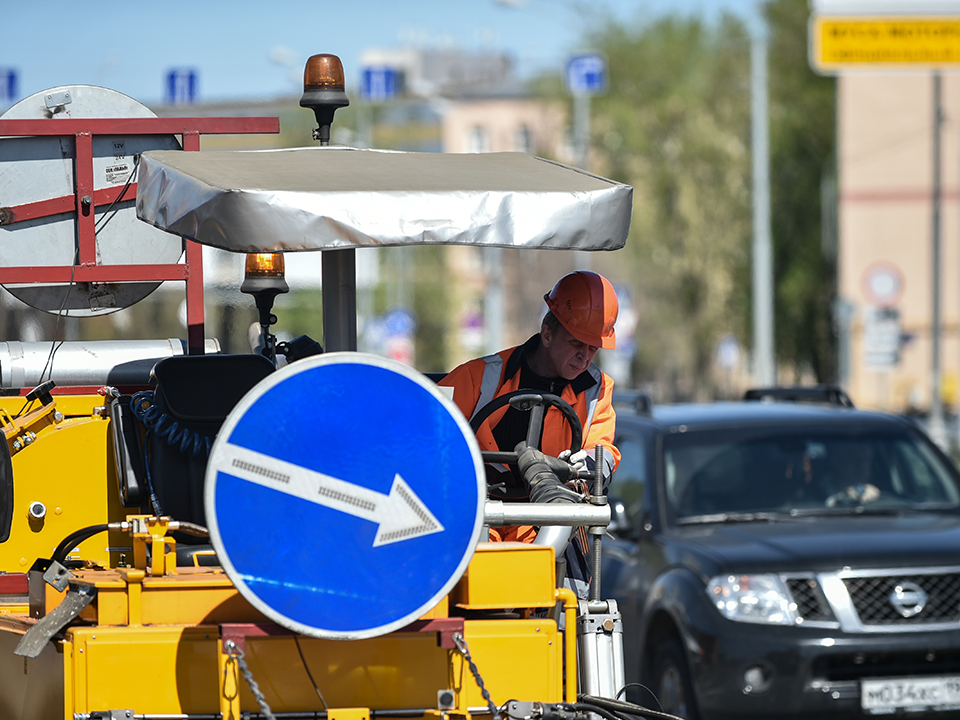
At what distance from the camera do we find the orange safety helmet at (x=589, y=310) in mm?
4602

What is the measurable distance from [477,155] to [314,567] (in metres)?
1.45

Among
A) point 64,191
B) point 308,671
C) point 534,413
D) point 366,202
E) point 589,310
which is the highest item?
point 64,191

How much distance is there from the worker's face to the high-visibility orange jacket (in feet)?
0.22

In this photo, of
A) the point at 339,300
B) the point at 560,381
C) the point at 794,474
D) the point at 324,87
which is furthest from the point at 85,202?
the point at 794,474

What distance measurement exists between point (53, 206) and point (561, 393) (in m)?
1.93

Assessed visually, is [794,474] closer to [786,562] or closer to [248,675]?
[786,562]

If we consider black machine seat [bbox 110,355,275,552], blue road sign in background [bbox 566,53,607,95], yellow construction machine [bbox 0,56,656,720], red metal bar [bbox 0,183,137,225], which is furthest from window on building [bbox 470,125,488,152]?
yellow construction machine [bbox 0,56,656,720]

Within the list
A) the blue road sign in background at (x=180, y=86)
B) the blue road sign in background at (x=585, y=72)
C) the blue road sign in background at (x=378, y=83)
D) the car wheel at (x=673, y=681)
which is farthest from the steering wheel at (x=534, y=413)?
the blue road sign in background at (x=585, y=72)

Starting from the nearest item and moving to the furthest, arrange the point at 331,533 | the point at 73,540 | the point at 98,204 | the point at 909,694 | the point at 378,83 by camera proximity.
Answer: the point at 331,533 < the point at 73,540 < the point at 98,204 < the point at 909,694 < the point at 378,83

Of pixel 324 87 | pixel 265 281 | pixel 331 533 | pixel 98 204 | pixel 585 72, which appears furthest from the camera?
pixel 585 72

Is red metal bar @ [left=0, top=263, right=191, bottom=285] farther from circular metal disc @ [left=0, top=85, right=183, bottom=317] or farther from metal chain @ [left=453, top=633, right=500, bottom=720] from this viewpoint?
metal chain @ [left=453, top=633, right=500, bottom=720]

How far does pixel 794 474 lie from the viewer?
8.15 meters

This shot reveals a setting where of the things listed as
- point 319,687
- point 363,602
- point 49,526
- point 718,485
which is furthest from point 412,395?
point 718,485

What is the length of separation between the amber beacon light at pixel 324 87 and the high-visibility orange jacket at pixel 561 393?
90 cm
